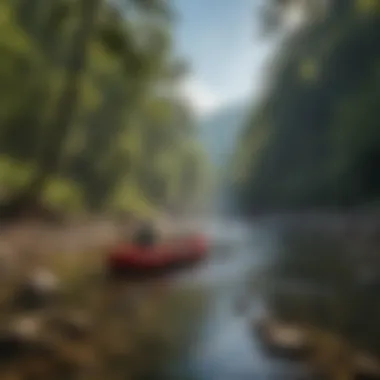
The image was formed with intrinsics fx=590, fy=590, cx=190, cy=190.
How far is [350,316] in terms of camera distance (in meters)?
1.36

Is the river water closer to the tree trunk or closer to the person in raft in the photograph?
the person in raft

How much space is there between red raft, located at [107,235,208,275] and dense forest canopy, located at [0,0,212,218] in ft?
0.34

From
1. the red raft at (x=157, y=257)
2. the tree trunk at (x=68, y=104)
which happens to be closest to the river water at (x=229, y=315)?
the red raft at (x=157, y=257)

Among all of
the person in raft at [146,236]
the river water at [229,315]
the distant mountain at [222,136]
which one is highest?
the distant mountain at [222,136]

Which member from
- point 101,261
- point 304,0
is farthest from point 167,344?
point 304,0

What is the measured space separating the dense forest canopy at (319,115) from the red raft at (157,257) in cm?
20

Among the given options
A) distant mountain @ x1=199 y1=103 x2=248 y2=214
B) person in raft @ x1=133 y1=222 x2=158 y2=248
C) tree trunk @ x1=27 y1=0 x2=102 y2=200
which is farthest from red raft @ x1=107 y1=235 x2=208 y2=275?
tree trunk @ x1=27 y1=0 x2=102 y2=200

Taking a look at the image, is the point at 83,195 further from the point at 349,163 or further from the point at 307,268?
the point at 349,163

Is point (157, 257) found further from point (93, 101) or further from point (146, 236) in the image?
point (93, 101)

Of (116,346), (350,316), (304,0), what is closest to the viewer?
(116,346)

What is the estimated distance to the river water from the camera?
1236mm

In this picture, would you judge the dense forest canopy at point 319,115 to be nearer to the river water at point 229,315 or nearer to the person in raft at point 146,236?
the river water at point 229,315

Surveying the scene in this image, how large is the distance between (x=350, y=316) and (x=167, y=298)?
1.39 feet

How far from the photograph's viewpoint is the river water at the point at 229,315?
124cm
